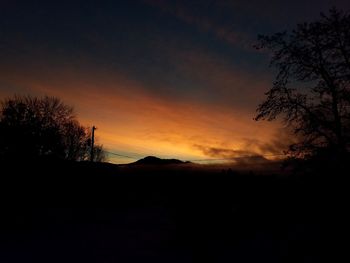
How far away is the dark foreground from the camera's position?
9430 mm

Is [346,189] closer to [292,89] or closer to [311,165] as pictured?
[311,165]

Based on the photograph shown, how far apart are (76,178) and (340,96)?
18677mm

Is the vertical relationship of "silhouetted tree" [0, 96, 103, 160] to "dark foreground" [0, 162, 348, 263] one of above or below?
above

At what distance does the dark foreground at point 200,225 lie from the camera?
9430 millimetres

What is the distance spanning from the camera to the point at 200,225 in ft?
36.6

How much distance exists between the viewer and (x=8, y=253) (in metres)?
9.35

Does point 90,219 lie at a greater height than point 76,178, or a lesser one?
lesser

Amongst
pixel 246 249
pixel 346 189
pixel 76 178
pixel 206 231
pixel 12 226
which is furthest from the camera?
pixel 76 178

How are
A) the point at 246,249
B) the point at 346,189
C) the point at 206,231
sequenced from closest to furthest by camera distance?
the point at 346,189 < the point at 246,249 < the point at 206,231

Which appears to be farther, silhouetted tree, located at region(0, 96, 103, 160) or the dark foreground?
silhouetted tree, located at region(0, 96, 103, 160)

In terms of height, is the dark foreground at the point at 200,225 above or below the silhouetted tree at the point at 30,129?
below

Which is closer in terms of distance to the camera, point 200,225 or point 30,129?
point 200,225

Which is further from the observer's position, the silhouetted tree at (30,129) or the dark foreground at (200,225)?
the silhouetted tree at (30,129)

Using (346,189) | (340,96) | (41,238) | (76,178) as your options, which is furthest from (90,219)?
(340,96)
